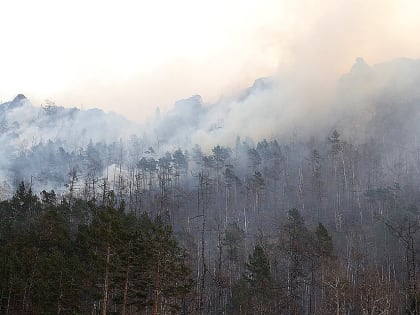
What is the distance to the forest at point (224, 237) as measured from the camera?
3369cm

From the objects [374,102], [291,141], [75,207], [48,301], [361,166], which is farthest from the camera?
[374,102]

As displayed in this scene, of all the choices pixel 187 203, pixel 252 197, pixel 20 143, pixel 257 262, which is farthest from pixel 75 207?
pixel 20 143

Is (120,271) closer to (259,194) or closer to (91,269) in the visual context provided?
(91,269)

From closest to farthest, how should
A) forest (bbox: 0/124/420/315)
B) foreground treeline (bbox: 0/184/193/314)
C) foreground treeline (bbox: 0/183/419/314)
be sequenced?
foreground treeline (bbox: 0/184/193/314), foreground treeline (bbox: 0/183/419/314), forest (bbox: 0/124/420/315)

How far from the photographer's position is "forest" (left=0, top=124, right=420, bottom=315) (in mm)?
33688

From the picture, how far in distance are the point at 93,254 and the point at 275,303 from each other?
27.2 meters

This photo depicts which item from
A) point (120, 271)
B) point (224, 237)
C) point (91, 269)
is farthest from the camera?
point (224, 237)

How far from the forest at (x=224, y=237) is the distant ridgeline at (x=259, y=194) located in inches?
14.7

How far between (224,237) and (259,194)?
1163 inches

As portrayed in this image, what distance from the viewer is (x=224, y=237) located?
268 ft

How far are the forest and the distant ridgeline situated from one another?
37cm

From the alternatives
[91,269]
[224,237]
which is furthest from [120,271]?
[224,237]

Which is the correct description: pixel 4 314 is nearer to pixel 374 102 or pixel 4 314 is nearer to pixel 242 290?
pixel 242 290

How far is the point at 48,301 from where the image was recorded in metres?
34.1
